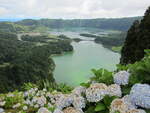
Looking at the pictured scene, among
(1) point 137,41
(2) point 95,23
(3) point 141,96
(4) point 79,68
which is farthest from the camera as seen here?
(2) point 95,23

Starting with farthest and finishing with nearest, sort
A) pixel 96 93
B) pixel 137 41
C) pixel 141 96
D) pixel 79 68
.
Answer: pixel 79 68 → pixel 137 41 → pixel 96 93 → pixel 141 96

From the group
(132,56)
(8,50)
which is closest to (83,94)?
(132,56)

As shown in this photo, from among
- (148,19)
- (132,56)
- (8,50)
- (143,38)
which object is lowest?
(8,50)

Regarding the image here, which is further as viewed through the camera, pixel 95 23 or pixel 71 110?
pixel 95 23

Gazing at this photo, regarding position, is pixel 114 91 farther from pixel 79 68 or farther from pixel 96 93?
pixel 79 68

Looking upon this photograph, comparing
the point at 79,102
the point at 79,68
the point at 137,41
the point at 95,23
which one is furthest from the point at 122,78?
the point at 95,23

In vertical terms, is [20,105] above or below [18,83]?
above

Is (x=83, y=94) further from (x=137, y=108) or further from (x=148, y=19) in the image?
(x=148, y=19)

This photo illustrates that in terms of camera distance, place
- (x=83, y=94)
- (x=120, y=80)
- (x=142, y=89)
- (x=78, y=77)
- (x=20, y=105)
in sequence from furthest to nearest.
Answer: (x=78, y=77) < (x=20, y=105) < (x=83, y=94) < (x=120, y=80) < (x=142, y=89)
